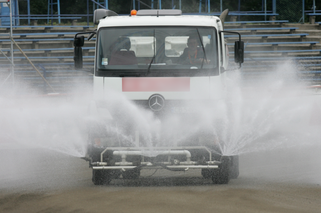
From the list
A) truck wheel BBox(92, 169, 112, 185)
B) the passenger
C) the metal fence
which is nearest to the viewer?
truck wheel BBox(92, 169, 112, 185)

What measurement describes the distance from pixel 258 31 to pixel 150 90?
61.3 feet

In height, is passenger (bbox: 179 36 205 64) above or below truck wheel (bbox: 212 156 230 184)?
above

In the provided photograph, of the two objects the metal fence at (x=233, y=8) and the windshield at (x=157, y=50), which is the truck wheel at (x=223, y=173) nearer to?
the windshield at (x=157, y=50)

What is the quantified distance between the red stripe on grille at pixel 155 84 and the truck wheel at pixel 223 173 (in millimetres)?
1192

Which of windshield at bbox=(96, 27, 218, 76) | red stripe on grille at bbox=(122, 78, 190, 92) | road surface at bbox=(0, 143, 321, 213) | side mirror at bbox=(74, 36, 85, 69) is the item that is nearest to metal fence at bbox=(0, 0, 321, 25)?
road surface at bbox=(0, 143, 321, 213)

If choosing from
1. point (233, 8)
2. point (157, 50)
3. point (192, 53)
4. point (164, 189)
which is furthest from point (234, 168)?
point (233, 8)

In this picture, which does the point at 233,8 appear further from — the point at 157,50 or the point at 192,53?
the point at 157,50

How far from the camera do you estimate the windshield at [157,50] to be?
8.70 metres

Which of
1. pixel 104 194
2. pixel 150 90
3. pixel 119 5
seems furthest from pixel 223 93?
pixel 119 5

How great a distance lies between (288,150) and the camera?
42.4 ft

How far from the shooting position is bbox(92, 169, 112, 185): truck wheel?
868 centimetres

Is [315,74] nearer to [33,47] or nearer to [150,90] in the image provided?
[33,47]

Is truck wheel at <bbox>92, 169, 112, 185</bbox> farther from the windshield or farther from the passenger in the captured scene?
the passenger

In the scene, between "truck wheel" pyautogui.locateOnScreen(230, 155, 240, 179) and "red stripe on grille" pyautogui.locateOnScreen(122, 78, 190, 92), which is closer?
"red stripe on grille" pyautogui.locateOnScreen(122, 78, 190, 92)
